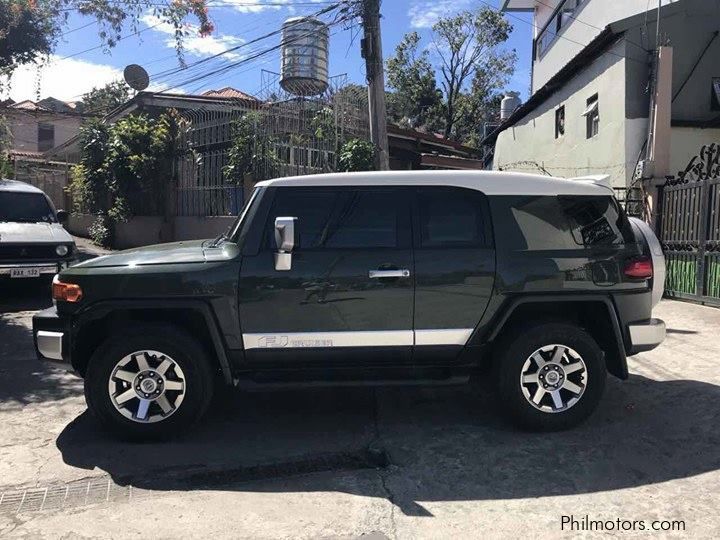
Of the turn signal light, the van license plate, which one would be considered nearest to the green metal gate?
the turn signal light

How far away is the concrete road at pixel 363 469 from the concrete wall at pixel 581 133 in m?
7.89

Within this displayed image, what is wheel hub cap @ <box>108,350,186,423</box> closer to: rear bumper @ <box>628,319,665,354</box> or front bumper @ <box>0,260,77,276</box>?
rear bumper @ <box>628,319,665,354</box>

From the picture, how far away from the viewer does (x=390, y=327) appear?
4.20 meters

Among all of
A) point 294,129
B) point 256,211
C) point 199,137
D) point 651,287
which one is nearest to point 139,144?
point 199,137

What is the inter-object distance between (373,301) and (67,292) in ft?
6.87

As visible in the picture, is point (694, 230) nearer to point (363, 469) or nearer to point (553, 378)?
point (553, 378)

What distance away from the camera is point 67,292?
13.6 feet

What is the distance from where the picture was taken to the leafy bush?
12.8 meters

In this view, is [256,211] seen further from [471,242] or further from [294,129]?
[294,129]

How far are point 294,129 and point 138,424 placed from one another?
1016 cm

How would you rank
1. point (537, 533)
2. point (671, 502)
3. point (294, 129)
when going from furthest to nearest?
1. point (294, 129)
2. point (671, 502)
3. point (537, 533)

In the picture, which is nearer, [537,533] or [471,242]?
[537,533]

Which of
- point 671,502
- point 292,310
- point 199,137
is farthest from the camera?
point 199,137
